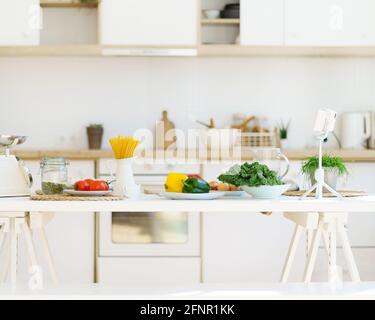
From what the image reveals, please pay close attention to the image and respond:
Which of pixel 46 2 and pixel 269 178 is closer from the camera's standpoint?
pixel 269 178

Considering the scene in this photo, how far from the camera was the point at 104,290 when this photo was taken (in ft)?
8.56

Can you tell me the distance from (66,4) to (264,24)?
4.58 feet

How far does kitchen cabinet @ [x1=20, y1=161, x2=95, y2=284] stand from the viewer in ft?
14.5

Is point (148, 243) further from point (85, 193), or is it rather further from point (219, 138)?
point (85, 193)

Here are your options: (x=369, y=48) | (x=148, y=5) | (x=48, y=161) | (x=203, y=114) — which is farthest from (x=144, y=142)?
(x=48, y=161)

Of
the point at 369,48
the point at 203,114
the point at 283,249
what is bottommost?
the point at 283,249

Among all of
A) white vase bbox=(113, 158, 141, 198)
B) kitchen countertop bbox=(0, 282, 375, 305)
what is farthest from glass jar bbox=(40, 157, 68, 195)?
kitchen countertop bbox=(0, 282, 375, 305)

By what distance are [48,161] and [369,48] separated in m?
2.81

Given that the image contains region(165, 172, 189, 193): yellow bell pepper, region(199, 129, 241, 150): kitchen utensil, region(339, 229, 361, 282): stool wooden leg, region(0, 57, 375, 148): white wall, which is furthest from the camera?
region(0, 57, 375, 148): white wall

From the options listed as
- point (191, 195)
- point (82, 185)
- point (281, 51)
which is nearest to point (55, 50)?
point (281, 51)

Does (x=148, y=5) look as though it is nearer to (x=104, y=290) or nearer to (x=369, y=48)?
(x=369, y=48)

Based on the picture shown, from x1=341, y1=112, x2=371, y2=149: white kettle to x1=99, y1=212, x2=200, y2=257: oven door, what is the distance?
1274 millimetres

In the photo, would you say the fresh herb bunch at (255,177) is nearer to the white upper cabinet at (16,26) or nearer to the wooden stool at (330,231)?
the wooden stool at (330,231)

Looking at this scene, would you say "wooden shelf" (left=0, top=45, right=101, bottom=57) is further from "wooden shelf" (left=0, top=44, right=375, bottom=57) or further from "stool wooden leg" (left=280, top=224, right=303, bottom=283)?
"stool wooden leg" (left=280, top=224, right=303, bottom=283)
